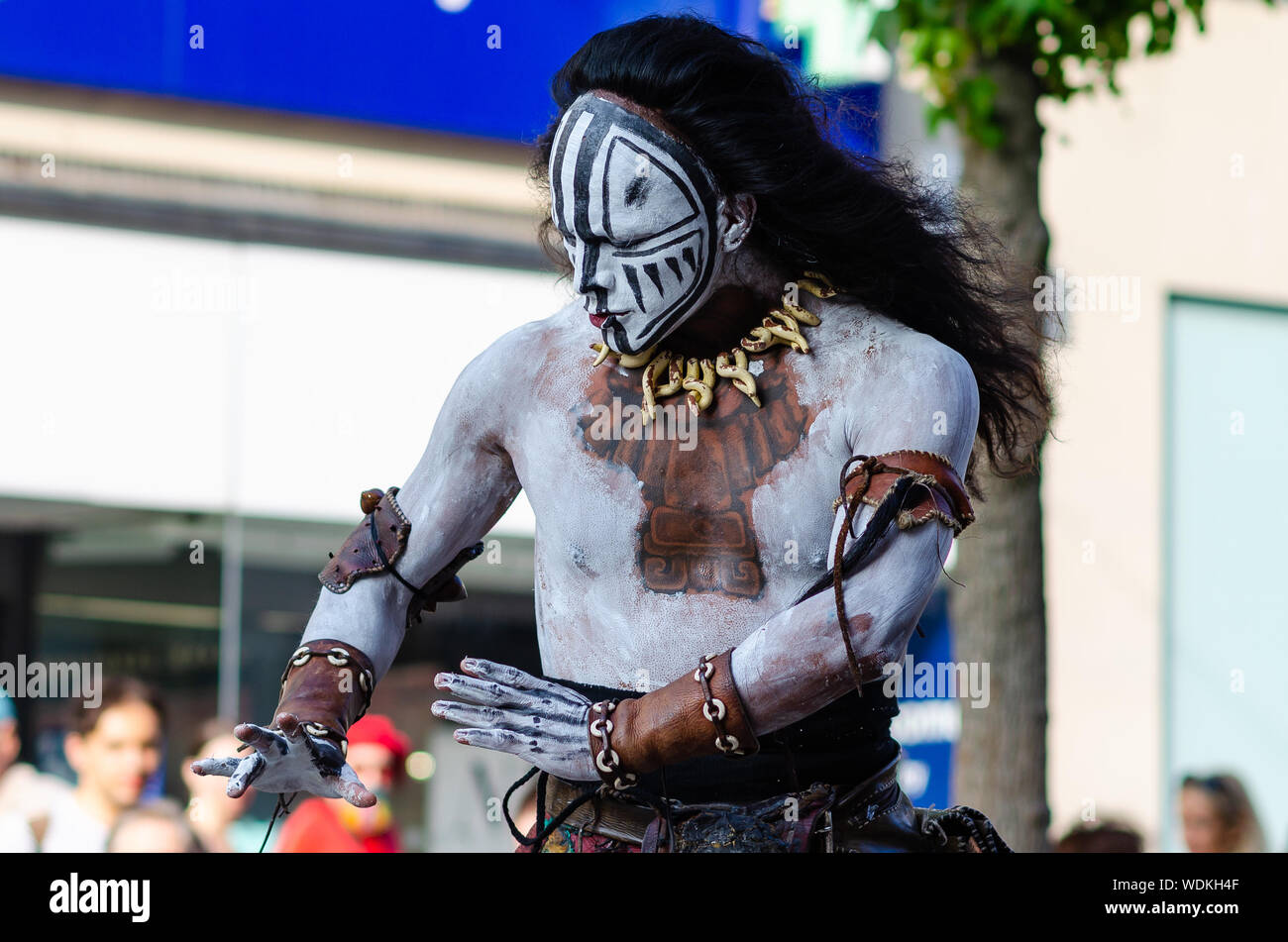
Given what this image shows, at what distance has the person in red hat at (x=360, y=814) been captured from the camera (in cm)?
552

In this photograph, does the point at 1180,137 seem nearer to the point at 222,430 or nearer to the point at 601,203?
the point at 222,430

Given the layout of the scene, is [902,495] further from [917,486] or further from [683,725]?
[683,725]

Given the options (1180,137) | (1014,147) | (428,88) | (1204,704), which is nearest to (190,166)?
(428,88)

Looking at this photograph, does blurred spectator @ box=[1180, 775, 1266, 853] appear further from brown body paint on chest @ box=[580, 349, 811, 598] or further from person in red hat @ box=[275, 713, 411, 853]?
brown body paint on chest @ box=[580, 349, 811, 598]

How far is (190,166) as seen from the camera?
8359 mm

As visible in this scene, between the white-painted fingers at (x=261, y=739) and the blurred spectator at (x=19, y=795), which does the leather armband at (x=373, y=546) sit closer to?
the white-painted fingers at (x=261, y=739)

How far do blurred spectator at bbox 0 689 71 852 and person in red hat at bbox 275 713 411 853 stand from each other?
0.84 metres

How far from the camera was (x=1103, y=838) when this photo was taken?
4.82 meters

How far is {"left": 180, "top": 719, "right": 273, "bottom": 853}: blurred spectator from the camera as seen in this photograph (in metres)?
6.01

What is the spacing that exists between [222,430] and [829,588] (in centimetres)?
622

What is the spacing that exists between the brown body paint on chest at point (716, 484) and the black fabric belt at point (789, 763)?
0.24m

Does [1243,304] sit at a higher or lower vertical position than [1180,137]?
lower

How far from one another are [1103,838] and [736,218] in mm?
2758
